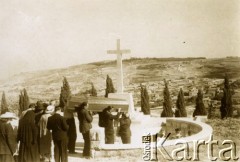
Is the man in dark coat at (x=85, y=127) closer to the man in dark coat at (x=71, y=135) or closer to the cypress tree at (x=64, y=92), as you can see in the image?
the man in dark coat at (x=71, y=135)

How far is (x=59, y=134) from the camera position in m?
5.89

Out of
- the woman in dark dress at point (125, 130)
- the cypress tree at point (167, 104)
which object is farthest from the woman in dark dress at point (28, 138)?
the cypress tree at point (167, 104)

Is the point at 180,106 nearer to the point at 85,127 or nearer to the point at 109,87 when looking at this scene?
the point at 109,87

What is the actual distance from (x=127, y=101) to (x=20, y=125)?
7.41 ft

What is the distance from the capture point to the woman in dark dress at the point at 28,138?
19.4ft

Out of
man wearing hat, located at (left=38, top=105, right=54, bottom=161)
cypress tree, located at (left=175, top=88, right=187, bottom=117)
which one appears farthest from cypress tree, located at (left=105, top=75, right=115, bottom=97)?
man wearing hat, located at (left=38, top=105, right=54, bottom=161)

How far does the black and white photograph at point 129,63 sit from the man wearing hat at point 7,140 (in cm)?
51

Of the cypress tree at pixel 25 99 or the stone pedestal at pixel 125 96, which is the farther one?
the stone pedestal at pixel 125 96

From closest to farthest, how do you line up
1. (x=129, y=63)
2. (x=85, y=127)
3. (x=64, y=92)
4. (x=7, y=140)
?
1. (x=7, y=140)
2. (x=85, y=127)
3. (x=64, y=92)
4. (x=129, y=63)

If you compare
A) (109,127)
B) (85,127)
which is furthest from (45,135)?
(109,127)

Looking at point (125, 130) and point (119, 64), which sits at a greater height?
point (119, 64)

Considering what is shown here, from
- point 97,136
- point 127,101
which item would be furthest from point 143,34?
point 97,136

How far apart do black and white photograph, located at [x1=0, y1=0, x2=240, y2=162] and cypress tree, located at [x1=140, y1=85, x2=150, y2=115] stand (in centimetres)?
5

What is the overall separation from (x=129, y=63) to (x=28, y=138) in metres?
2.48
